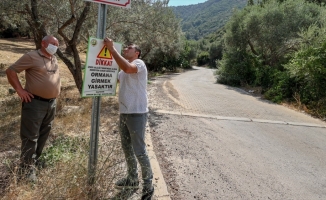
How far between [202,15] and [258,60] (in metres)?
185

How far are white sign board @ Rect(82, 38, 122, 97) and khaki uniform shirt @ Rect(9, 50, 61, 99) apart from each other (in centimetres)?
111

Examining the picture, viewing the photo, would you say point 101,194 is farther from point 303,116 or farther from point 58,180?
point 303,116

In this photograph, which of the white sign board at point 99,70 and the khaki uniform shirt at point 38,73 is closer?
the white sign board at point 99,70

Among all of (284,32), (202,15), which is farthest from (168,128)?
(202,15)

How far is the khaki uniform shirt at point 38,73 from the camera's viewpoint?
3.23 m

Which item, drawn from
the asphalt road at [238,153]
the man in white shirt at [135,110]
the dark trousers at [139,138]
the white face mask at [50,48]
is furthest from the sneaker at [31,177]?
the asphalt road at [238,153]

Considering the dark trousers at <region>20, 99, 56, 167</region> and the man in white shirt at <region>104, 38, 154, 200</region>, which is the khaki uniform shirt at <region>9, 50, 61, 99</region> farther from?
the man in white shirt at <region>104, 38, 154, 200</region>

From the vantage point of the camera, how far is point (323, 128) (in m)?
7.89

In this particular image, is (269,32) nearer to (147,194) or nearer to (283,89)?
(283,89)

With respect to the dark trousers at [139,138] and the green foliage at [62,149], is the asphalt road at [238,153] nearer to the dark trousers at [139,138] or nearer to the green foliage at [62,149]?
the dark trousers at [139,138]

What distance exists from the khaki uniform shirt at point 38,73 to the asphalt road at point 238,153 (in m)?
2.05

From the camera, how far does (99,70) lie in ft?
8.48

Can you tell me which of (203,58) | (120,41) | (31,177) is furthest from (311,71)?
(203,58)

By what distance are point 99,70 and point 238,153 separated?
355 cm
